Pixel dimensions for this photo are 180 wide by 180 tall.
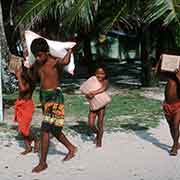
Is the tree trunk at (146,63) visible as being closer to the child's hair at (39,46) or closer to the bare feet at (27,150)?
the bare feet at (27,150)

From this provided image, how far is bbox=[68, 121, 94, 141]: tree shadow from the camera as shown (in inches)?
333

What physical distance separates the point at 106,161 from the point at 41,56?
1622 mm

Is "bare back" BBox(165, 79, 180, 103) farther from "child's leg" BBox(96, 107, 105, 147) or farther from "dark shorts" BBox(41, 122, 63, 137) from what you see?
"dark shorts" BBox(41, 122, 63, 137)

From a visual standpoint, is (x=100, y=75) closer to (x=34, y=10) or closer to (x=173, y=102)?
(x=173, y=102)

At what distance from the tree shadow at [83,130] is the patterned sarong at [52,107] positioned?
1990mm

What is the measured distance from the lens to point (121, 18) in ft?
37.9

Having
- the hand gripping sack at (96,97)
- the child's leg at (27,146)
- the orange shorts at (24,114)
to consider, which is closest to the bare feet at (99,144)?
the hand gripping sack at (96,97)

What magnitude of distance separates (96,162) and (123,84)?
10.8 meters

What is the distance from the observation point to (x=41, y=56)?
628 cm

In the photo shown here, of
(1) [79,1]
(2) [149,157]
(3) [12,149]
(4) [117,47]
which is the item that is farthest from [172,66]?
(4) [117,47]

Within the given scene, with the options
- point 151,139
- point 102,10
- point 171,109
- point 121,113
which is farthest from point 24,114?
point 102,10

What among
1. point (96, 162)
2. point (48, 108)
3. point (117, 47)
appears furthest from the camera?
point (117, 47)

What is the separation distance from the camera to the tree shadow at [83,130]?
8457mm

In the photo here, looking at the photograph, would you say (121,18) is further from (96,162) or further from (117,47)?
(117,47)
